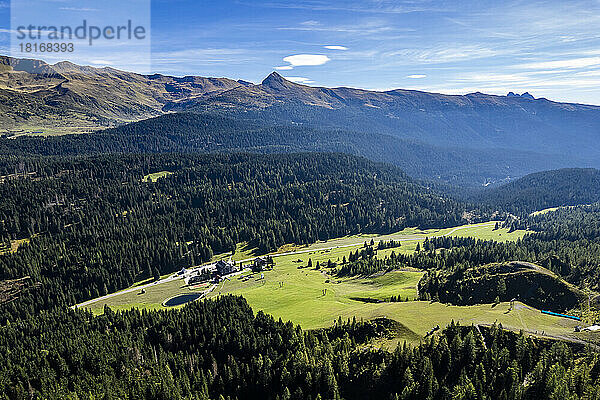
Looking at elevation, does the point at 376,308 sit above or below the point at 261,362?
above

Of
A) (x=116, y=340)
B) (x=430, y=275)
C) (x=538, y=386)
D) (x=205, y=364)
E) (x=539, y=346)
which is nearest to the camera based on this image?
(x=538, y=386)

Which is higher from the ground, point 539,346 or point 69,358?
point 539,346

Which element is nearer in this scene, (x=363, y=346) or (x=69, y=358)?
(x=363, y=346)

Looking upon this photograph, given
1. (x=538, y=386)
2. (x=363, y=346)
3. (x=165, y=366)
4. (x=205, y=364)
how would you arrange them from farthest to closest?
(x=205, y=364) < (x=165, y=366) < (x=363, y=346) < (x=538, y=386)

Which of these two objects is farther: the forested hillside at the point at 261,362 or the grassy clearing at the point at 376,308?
the grassy clearing at the point at 376,308

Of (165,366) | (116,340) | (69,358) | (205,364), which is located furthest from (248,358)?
(69,358)

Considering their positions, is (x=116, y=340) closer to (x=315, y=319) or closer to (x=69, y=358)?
(x=69, y=358)

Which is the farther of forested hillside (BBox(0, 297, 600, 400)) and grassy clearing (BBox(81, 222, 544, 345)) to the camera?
grassy clearing (BBox(81, 222, 544, 345))

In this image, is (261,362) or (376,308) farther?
(376,308)

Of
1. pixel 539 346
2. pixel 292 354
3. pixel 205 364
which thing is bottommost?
pixel 205 364
